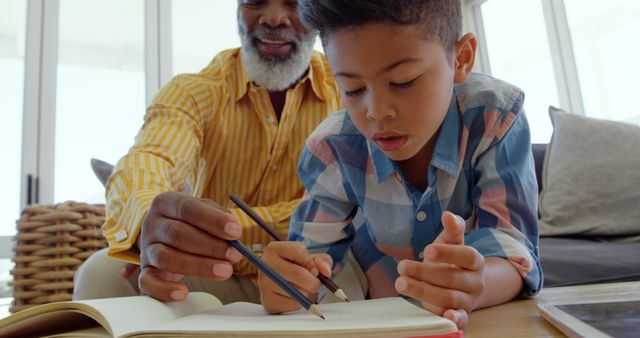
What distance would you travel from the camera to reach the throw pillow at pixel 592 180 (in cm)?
151

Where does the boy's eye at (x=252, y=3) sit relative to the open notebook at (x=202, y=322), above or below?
above

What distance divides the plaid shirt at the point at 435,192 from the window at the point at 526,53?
6.97 feet

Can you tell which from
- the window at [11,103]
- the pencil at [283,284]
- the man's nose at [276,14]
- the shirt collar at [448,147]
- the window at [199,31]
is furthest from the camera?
the window at [199,31]

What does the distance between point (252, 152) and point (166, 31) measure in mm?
2160

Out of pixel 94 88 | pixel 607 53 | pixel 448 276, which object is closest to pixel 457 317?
pixel 448 276

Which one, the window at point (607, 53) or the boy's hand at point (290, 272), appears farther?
the window at point (607, 53)

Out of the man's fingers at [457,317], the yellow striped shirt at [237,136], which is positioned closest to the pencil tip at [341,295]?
the man's fingers at [457,317]

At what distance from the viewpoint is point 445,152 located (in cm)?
71

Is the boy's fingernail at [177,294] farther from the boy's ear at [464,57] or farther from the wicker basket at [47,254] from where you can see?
the wicker basket at [47,254]

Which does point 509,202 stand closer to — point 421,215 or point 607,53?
point 421,215

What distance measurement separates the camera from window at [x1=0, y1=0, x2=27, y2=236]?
2629mm

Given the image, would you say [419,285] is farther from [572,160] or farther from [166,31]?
[166,31]

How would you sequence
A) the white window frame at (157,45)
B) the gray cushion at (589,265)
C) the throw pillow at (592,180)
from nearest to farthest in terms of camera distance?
the gray cushion at (589,265)
the throw pillow at (592,180)
the white window frame at (157,45)

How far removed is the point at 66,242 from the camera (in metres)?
1.57
